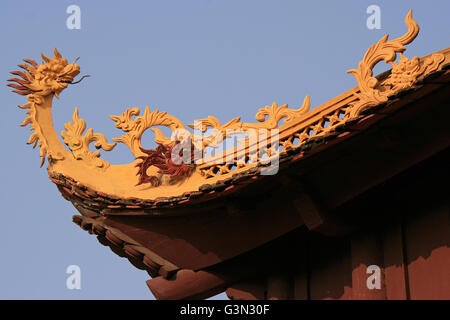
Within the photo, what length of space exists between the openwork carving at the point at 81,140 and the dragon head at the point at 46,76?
1.01 ft

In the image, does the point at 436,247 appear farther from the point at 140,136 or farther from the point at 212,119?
the point at 140,136

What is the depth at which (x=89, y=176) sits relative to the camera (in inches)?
291

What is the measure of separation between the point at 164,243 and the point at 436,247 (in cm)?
201

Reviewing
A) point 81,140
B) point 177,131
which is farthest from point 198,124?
point 81,140

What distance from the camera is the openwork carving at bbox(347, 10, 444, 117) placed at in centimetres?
601

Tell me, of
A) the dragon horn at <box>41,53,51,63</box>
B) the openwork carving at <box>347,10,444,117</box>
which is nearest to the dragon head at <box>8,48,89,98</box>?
the dragon horn at <box>41,53,51,63</box>

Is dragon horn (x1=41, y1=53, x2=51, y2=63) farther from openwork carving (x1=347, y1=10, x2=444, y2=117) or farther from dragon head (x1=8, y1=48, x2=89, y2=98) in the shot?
openwork carving (x1=347, y1=10, x2=444, y2=117)

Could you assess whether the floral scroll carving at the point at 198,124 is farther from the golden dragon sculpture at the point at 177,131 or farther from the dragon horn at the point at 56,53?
the dragon horn at the point at 56,53

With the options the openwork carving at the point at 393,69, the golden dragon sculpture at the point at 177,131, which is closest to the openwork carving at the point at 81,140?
the golden dragon sculpture at the point at 177,131

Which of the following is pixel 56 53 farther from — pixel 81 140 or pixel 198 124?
pixel 198 124

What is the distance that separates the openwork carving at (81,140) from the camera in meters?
7.59

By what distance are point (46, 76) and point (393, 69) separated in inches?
120

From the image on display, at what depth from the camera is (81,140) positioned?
Answer: 7.66m
